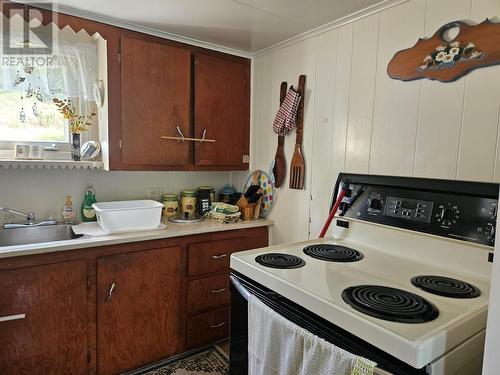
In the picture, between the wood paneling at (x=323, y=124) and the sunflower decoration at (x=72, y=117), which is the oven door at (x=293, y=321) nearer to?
the wood paneling at (x=323, y=124)

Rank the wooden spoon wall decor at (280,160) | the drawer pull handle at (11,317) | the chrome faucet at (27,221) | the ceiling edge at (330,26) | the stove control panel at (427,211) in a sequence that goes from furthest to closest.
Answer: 1. the wooden spoon wall decor at (280,160)
2. the chrome faucet at (27,221)
3. the ceiling edge at (330,26)
4. the drawer pull handle at (11,317)
5. the stove control panel at (427,211)

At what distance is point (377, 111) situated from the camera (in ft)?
5.05

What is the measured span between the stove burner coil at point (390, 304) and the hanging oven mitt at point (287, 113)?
119cm

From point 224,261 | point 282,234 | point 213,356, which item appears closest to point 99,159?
point 224,261

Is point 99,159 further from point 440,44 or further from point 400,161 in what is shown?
point 440,44

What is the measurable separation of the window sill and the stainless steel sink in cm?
34

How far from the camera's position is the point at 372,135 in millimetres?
1563

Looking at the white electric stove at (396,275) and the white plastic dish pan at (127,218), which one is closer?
the white electric stove at (396,275)

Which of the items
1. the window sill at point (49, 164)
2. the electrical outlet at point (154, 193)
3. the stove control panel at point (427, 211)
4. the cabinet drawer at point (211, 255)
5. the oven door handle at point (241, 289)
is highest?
the window sill at point (49, 164)

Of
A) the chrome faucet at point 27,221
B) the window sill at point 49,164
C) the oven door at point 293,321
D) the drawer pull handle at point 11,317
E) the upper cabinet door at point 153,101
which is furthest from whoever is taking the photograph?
Answer: the upper cabinet door at point 153,101

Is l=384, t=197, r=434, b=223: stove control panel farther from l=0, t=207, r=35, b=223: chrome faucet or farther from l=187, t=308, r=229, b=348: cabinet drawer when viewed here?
l=0, t=207, r=35, b=223: chrome faucet

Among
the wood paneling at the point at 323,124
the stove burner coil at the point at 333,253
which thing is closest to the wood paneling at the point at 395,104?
the wood paneling at the point at 323,124

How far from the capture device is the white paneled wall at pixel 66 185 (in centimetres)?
180

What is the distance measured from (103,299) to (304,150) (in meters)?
1.39
